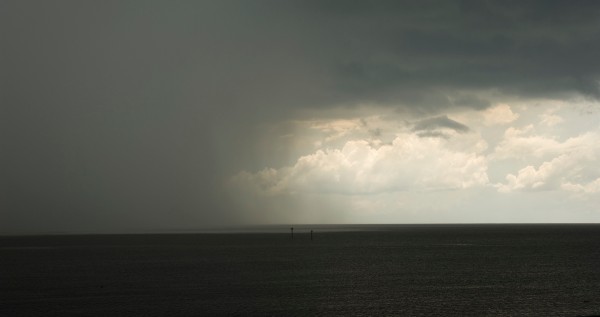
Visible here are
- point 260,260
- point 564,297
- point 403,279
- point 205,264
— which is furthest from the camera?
point 260,260

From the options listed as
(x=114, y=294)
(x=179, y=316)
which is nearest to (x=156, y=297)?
(x=114, y=294)

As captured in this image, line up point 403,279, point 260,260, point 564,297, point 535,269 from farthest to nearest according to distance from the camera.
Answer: point 260,260 < point 535,269 < point 403,279 < point 564,297

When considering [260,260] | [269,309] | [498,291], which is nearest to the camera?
[269,309]

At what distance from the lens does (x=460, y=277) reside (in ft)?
288

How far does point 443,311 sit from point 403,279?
28336 millimetres

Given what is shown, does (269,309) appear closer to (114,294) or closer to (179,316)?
(179,316)

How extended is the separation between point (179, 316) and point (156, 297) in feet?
43.7

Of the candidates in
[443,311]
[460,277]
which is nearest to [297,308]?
[443,311]

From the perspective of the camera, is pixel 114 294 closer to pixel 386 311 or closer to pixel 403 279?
pixel 386 311

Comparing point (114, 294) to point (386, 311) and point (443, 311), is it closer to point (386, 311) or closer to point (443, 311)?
point (386, 311)

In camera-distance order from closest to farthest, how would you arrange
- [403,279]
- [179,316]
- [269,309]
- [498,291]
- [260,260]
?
[179,316], [269,309], [498,291], [403,279], [260,260]

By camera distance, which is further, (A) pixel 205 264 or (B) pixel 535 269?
(A) pixel 205 264

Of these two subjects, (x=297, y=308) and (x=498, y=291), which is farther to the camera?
(x=498, y=291)

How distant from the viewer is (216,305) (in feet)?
205
